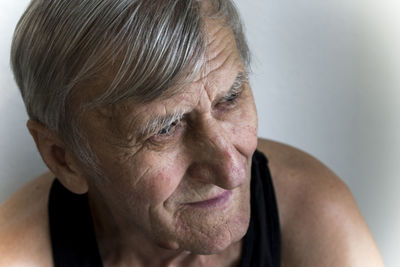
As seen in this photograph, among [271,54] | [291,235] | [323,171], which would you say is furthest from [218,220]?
[271,54]

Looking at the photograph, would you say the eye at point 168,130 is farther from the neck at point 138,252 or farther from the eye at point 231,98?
the neck at point 138,252

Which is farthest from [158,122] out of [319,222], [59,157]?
[319,222]

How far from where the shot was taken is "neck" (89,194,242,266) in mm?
1581

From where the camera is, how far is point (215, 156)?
1.23 meters

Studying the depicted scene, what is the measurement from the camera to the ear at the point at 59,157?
4.53 feet

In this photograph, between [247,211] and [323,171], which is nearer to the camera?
[247,211]

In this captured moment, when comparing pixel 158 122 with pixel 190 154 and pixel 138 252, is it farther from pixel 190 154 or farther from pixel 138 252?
pixel 138 252

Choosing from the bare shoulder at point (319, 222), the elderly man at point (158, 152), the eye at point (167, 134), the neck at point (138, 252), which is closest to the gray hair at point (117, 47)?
the elderly man at point (158, 152)

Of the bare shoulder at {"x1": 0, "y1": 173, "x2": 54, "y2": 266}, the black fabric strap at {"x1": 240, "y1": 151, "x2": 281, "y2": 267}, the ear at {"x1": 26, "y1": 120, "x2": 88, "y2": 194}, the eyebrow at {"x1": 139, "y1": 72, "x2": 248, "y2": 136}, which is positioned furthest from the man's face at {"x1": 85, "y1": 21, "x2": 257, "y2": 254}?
the bare shoulder at {"x1": 0, "y1": 173, "x2": 54, "y2": 266}

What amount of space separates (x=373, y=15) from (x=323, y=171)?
1.84 ft

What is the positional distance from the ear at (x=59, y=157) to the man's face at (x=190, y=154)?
0.10 metres

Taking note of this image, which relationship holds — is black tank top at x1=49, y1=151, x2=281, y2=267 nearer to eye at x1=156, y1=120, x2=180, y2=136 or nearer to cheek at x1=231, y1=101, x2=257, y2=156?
cheek at x1=231, y1=101, x2=257, y2=156

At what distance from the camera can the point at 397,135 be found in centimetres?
191

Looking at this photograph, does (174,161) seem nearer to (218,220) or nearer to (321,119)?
(218,220)
